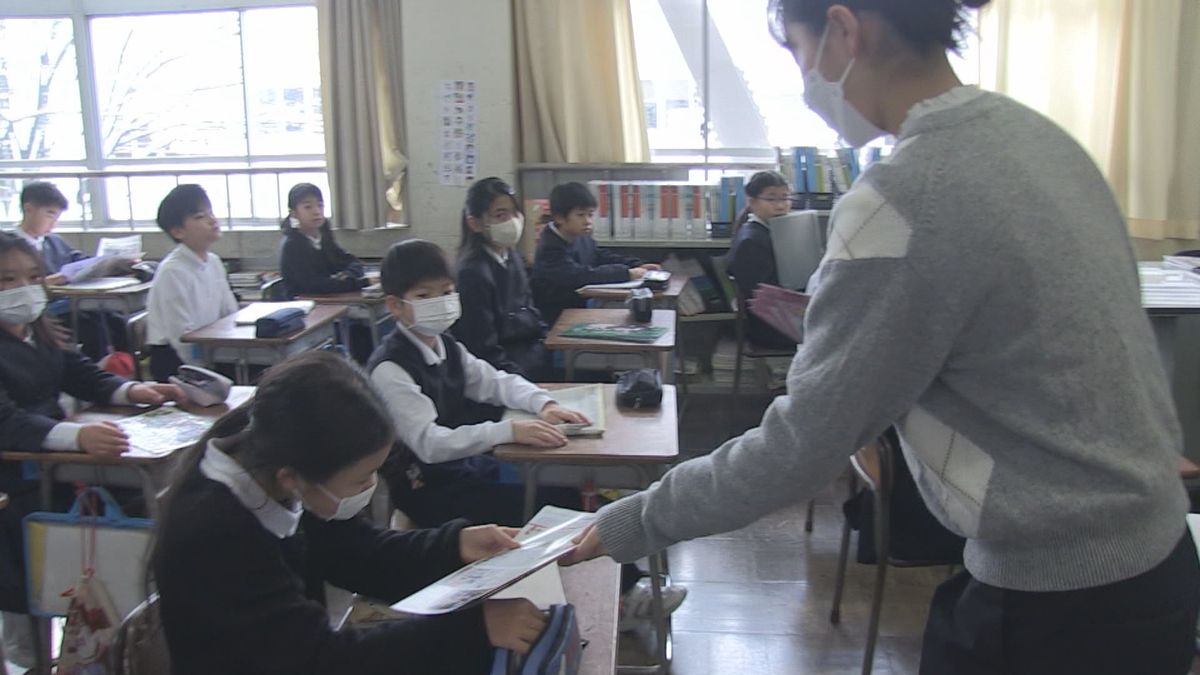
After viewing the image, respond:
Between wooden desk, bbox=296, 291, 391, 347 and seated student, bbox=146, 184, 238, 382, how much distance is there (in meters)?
0.56

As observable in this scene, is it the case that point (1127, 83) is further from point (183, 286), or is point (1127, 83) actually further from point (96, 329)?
point (96, 329)

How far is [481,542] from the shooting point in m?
1.54

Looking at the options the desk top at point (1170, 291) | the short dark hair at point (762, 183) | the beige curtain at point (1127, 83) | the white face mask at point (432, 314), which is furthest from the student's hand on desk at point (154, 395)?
Answer: the beige curtain at point (1127, 83)

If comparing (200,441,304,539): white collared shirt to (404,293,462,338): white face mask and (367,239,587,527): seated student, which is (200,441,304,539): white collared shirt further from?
(404,293,462,338): white face mask

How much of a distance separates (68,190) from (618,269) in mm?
4125

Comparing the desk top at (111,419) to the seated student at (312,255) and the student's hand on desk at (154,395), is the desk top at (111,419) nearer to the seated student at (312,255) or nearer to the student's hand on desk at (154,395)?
the student's hand on desk at (154,395)

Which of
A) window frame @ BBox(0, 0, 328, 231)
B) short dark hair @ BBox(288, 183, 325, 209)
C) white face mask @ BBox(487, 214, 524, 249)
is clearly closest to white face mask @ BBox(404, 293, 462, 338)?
white face mask @ BBox(487, 214, 524, 249)

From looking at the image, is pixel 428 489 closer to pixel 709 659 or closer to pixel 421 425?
pixel 421 425

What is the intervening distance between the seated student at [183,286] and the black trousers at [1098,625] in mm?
3549

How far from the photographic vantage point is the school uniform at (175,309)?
3.88m

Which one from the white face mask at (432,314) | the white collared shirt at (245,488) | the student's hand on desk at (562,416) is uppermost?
the white face mask at (432,314)

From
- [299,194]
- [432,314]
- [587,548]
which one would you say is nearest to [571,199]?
[299,194]

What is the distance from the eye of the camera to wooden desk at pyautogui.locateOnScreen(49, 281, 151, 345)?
4.93m

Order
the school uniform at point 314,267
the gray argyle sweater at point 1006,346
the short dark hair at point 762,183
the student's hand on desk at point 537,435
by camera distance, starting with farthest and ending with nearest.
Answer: the school uniform at point 314,267 → the short dark hair at point 762,183 → the student's hand on desk at point 537,435 → the gray argyle sweater at point 1006,346
